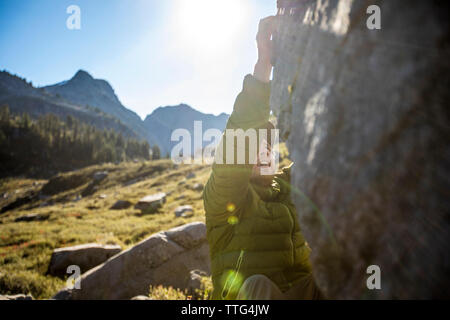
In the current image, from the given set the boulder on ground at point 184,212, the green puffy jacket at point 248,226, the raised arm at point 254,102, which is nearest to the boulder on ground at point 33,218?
the boulder on ground at point 184,212

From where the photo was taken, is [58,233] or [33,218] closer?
[58,233]

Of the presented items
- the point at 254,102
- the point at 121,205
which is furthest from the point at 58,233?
the point at 254,102

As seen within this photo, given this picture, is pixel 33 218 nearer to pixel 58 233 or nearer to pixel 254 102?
pixel 58 233

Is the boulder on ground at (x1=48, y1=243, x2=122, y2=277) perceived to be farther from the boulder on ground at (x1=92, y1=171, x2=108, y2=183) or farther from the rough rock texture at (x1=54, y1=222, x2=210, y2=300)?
the boulder on ground at (x1=92, y1=171, x2=108, y2=183)

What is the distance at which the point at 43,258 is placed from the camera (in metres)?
11.8

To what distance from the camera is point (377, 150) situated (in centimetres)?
108

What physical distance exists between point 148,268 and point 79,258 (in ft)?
15.7

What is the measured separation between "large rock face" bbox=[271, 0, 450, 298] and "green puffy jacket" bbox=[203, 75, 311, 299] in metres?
0.79

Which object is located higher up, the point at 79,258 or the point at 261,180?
the point at 261,180

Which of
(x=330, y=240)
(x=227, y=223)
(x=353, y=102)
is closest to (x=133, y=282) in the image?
(x=227, y=223)

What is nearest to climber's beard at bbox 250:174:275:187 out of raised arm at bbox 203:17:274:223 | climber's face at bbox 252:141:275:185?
climber's face at bbox 252:141:275:185

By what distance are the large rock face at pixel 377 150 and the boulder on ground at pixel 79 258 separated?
41.0ft

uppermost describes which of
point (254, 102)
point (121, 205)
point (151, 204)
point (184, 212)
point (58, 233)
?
point (254, 102)
